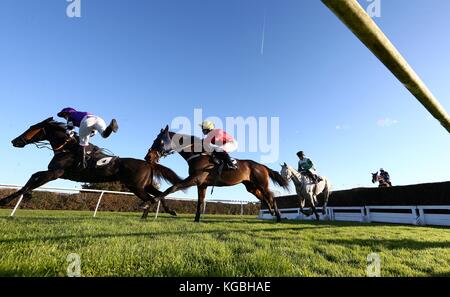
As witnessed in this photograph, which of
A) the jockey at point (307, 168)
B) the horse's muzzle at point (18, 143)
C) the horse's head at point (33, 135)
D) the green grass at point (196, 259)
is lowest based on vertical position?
the green grass at point (196, 259)

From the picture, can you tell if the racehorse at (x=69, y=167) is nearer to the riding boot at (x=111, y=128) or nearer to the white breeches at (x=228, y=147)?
the riding boot at (x=111, y=128)

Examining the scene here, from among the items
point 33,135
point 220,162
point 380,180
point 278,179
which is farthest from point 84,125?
point 380,180

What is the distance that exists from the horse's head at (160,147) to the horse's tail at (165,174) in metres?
0.31

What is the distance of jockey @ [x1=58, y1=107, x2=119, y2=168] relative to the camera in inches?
264

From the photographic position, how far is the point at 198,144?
26.8 feet

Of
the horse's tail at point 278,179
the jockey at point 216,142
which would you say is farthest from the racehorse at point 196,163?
the horse's tail at point 278,179

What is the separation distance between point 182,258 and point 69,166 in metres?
5.12

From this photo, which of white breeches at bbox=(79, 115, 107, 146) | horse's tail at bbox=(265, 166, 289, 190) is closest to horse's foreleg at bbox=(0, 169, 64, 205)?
white breeches at bbox=(79, 115, 107, 146)

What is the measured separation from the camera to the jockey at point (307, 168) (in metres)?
11.2

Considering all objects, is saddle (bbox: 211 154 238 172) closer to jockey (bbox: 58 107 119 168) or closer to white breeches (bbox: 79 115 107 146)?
jockey (bbox: 58 107 119 168)

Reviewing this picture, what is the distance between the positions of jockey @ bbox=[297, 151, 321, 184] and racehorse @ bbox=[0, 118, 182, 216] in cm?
605

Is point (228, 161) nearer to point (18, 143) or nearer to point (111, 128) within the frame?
point (111, 128)
